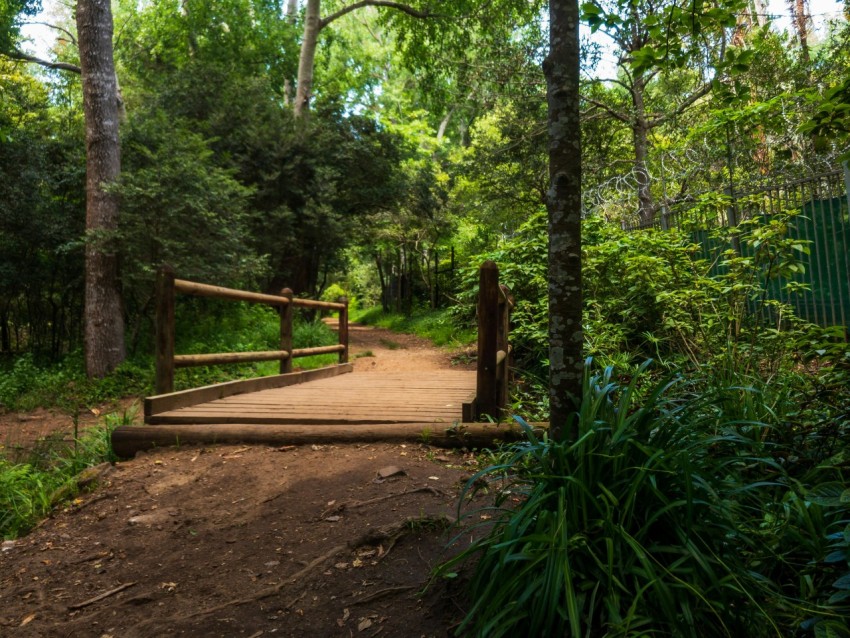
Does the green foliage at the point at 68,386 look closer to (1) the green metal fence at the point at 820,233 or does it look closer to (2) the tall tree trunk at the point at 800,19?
(1) the green metal fence at the point at 820,233

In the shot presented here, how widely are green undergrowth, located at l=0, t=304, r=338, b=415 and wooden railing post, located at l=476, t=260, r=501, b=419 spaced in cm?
520

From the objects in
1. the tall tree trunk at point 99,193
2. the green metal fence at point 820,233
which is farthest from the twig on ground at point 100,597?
the tall tree trunk at point 99,193

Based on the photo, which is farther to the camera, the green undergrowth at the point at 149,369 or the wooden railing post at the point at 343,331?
the wooden railing post at the point at 343,331

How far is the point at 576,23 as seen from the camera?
2.24 metres

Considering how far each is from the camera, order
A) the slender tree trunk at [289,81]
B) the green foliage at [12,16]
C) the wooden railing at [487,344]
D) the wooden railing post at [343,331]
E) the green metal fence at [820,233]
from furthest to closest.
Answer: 1. the slender tree trunk at [289,81]
2. the green foliage at [12,16]
3. the wooden railing post at [343,331]
4. the green metal fence at [820,233]
5. the wooden railing at [487,344]

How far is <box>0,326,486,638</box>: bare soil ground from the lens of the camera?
7.55 ft

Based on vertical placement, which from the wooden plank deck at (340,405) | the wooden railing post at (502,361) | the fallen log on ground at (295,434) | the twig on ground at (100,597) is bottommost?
the twig on ground at (100,597)

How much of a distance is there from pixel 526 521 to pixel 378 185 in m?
15.2

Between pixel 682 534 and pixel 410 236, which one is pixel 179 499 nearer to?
pixel 682 534

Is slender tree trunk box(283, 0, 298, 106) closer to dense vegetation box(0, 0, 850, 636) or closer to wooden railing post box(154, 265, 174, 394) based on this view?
dense vegetation box(0, 0, 850, 636)

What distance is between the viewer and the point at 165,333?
4.66 meters

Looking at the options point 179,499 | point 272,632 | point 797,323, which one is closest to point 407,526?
point 272,632

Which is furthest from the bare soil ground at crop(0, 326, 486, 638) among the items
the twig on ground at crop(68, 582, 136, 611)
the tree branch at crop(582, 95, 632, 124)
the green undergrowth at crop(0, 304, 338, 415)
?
the tree branch at crop(582, 95, 632, 124)

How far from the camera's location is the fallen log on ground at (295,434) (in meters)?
3.83
